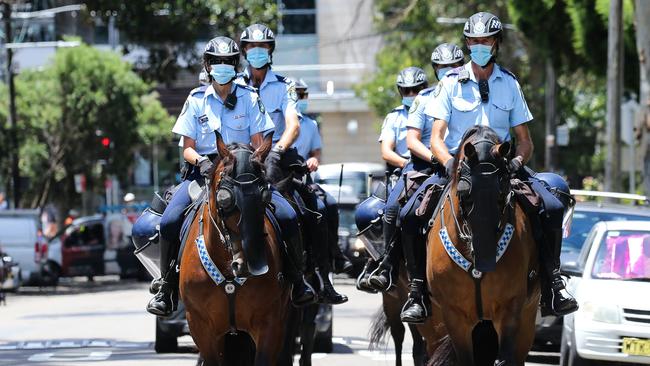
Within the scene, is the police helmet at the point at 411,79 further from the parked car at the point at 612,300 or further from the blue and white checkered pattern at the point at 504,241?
the blue and white checkered pattern at the point at 504,241

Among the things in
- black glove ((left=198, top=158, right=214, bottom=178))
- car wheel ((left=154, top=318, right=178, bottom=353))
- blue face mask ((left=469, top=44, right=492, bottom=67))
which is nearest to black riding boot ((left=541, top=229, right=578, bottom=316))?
blue face mask ((left=469, top=44, right=492, bottom=67))

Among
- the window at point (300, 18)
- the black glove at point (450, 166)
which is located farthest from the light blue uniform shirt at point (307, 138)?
the window at point (300, 18)

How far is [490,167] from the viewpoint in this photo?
31.3ft

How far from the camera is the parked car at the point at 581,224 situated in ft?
54.7

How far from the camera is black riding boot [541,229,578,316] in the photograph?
10367 mm

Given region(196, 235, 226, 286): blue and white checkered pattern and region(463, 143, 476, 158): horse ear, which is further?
region(196, 235, 226, 286): blue and white checkered pattern

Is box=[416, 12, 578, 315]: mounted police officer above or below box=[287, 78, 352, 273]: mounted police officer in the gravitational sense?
above

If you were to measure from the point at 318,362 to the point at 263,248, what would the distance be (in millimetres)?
6498

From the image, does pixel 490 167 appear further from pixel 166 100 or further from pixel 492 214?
pixel 166 100

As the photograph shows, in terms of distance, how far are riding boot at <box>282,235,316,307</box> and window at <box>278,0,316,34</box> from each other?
58.9 meters

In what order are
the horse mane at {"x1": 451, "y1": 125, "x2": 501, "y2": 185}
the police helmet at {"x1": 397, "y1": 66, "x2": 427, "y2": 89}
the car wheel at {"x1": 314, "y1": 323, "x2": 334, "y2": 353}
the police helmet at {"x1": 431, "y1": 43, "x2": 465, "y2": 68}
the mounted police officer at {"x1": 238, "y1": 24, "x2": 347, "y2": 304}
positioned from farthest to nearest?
the car wheel at {"x1": 314, "y1": 323, "x2": 334, "y2": 353} → the police helmet at {"x1": 397, "y1": 66, "x2": 427, "y2": 89} → the police helmet at {"x1": 431, "y1": 43, "x2": 465, "y2": 68} → the mounted police officer at {"x1": 238, "y1": 24, "x2": 347, "y2": 304} → the horse mane at {"x1": 451, "y1": 125, "x2": 501, "y2": 185}

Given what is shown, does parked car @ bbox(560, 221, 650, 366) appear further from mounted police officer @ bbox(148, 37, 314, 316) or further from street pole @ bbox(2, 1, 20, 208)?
street pole @ bbox(2, 1, 20, 208)

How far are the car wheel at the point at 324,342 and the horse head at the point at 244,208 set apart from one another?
24.3 feet

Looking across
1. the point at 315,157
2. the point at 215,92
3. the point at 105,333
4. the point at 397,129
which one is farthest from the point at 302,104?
the point at 105,333
